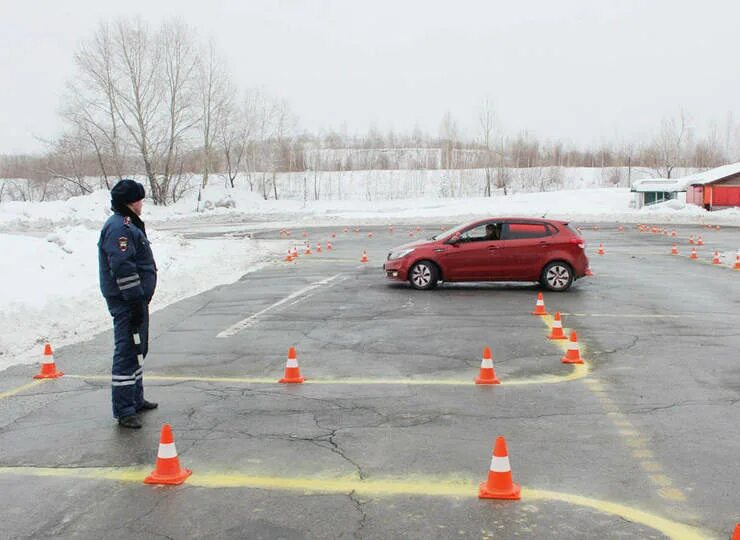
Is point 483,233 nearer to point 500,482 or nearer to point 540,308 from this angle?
point 540,308

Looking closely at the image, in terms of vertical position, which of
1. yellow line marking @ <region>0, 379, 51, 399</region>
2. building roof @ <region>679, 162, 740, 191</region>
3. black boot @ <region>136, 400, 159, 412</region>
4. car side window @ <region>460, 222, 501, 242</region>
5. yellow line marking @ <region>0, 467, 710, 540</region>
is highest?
building roof @ <region>679, 162, 740, 191</region>

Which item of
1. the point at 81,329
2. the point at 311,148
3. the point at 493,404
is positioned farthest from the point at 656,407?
the point at 311,148

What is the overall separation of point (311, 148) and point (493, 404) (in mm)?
99058

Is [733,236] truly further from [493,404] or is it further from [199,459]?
[199,459]

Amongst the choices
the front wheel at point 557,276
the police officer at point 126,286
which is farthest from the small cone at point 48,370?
the front wheel at point 557,276

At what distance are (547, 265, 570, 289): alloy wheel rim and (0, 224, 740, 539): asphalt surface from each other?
9.96 ft

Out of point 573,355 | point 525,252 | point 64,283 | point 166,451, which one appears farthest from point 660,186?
point 166,451

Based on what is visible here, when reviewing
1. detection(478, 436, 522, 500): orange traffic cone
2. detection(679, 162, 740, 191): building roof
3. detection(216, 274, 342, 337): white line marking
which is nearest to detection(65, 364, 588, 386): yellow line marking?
detection(216, 274, 342, 337): white line marking

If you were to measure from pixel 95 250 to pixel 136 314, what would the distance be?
509 inches

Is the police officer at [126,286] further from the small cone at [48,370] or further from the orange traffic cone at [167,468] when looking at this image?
the small cone at [48,370]

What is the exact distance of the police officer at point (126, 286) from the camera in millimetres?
6121

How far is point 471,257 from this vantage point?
14953 mm

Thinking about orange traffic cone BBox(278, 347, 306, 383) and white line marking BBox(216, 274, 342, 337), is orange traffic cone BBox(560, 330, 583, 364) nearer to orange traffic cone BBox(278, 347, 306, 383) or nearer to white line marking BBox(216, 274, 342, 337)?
orange traffic cone BBox(278, 347, 306, 383)

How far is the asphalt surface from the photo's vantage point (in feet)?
14.1
